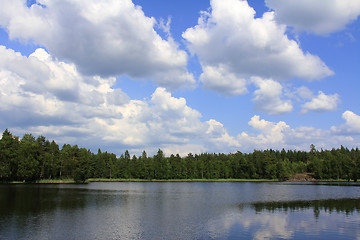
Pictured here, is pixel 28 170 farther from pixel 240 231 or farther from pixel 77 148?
pixel 240 231

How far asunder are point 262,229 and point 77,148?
17034 cm

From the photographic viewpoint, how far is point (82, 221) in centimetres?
4081

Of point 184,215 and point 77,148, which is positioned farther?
point 77,148

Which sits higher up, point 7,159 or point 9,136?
point 9,136

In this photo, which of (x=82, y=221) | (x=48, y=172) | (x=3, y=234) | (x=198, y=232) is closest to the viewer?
(x=3, y=234)

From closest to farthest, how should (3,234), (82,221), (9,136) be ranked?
1. (3,234)
2. (82,221)
3. (9,136)

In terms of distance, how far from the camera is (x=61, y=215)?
149 ft

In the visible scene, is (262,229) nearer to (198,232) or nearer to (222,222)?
(222,222)

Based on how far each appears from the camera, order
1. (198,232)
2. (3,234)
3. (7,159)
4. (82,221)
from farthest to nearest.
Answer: (7,159), (82,221), (198,232), (3,234)

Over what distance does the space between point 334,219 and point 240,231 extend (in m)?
20.3

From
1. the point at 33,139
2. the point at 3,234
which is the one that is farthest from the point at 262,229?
the point at 33,139

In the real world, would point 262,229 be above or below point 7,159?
below

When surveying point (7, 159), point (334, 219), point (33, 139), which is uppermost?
point (33, 139)

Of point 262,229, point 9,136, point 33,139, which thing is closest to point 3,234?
point 262,229
